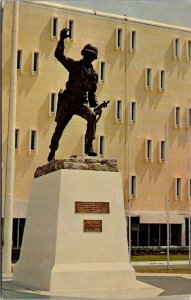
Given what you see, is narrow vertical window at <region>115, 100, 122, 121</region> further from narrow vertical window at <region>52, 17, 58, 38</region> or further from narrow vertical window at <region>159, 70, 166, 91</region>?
narrow vertical window at <region>52, 17, 58, 38</region>

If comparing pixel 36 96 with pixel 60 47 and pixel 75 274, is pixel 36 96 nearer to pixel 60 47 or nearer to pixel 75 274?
pixel 60 47

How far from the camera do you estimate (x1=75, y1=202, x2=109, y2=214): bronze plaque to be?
10.1 m

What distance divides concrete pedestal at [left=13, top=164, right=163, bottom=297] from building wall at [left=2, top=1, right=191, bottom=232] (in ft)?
54.0

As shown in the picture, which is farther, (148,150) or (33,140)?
(148,150)

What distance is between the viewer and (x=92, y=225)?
10.1 m

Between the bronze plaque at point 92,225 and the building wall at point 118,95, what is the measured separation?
16801 mm

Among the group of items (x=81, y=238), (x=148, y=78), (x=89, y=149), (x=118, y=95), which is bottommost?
(x=81, y=238)

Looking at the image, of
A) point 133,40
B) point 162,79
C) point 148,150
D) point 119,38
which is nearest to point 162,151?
point 148,150

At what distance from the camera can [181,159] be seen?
32.1 meters

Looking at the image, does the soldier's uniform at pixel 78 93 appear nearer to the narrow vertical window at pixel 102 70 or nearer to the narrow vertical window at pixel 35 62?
the narrow vertical window at pixel 35 62

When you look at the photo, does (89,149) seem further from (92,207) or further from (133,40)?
(133,40)

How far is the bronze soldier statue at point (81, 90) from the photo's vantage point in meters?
10.9

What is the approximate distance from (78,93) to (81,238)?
3003 mm

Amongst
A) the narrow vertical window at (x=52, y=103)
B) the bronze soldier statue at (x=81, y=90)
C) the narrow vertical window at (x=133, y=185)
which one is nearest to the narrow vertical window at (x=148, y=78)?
the narrow vertical window at (x=133, y=185)
